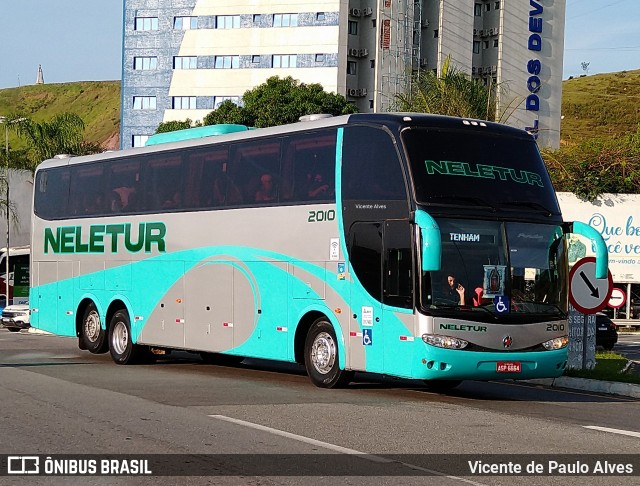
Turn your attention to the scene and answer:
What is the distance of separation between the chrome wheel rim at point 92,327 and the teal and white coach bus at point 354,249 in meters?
1.36

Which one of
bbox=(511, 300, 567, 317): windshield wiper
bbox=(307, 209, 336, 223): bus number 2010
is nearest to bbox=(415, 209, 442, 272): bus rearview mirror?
bbox=(511, 300, 567, 317): windshield wiper

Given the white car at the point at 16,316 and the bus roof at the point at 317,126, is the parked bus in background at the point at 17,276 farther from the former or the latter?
the bus roof at the point at 317,126

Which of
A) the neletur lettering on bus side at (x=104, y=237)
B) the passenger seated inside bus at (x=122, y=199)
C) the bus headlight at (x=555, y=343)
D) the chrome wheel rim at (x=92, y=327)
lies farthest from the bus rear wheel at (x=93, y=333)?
the bus headlight at (x=555, y=343)

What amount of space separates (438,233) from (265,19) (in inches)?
3281

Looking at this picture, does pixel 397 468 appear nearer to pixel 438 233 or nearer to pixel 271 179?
pixel 438 233

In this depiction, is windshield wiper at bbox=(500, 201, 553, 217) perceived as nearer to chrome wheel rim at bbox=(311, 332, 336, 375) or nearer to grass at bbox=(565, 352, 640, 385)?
chrome wheel rim at bbox=(311, 332, 336, 375)

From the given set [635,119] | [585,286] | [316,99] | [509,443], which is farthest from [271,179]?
[635,119]

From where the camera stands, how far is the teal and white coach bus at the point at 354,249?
1597 cm

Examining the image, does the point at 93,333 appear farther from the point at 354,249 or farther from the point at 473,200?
the point at 473,200

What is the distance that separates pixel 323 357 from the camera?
17.9m

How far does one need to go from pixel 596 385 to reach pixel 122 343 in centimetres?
949

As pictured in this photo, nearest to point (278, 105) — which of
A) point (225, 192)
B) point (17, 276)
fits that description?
point (17, 276)

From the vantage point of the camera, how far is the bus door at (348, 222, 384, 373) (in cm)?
1664

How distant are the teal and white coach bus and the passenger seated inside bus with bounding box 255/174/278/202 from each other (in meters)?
0.02
